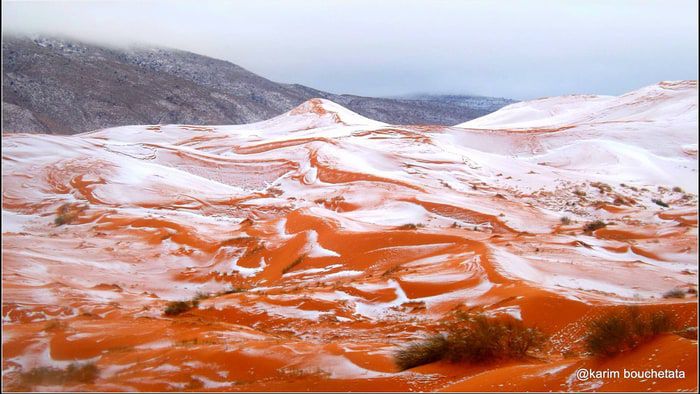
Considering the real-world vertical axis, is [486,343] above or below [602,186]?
below

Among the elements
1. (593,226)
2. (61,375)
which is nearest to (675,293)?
(593,226)

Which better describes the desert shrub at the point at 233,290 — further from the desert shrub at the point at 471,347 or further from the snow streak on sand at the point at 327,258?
the desert shrub at the point at 471,347

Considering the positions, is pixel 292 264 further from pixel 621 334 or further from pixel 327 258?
pixel 621 334

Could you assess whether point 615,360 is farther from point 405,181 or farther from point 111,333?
point 405,181

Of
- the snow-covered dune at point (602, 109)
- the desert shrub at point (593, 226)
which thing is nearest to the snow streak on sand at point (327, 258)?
the desert shrub at point (593, 226)

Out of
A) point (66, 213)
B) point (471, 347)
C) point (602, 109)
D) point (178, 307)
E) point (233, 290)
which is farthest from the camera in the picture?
point (602, 109)

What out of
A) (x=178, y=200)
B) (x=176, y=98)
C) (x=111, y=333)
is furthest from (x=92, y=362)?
(x=176, y=98)
